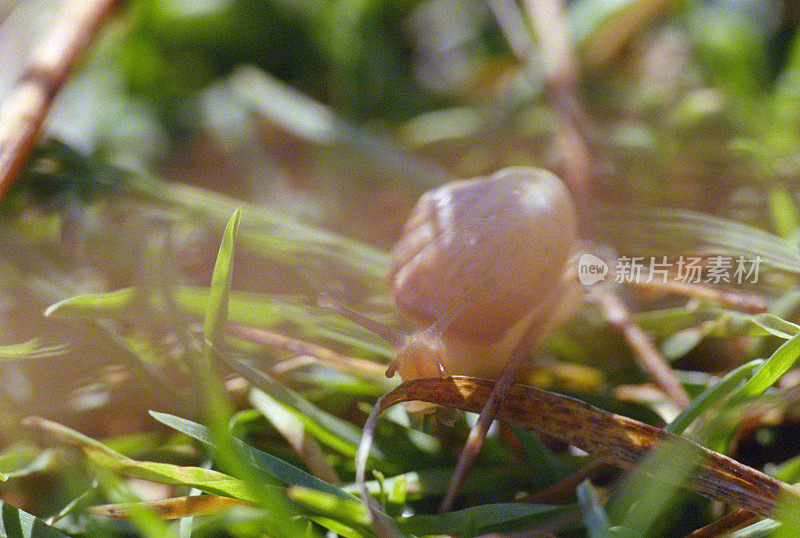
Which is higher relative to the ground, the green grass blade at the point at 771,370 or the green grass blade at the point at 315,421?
the green grass blade at the point at 771,370

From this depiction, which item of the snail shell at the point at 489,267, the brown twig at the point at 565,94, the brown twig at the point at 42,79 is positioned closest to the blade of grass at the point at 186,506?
the snail shell at the point at 489,267

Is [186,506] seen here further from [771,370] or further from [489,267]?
[771,370]

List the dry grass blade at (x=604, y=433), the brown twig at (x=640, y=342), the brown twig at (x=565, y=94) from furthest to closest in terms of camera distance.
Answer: the brown twig at (x=565, y=94) < the brown twig at (x=640, y=342) < the dry grass blade at (x=604, y=433)

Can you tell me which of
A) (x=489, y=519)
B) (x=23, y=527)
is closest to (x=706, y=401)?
(x=489, y=519)

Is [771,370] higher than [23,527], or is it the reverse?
[771,370]

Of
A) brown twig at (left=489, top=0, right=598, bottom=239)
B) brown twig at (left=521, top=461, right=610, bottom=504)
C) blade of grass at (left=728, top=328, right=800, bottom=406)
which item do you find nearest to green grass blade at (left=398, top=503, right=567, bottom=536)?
brown twig at (left=521, top=461, right=610, bottom=504)

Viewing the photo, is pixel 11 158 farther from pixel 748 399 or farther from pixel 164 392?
pixel 748 399

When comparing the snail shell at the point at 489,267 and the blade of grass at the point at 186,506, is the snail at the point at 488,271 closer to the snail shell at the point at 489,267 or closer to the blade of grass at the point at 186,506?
the snail shell at the point at 489,267
